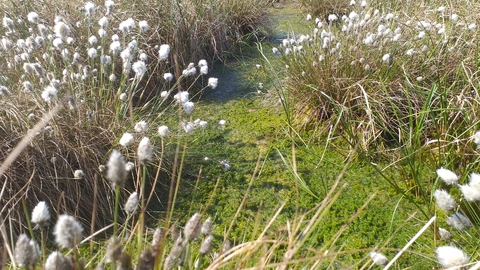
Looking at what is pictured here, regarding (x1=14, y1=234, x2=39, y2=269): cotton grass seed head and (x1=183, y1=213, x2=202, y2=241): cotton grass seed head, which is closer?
(x1=14, y1=234, x2=39, y2=269): cotton grass seed head

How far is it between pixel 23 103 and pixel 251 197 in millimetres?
1157

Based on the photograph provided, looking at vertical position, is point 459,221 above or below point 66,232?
below

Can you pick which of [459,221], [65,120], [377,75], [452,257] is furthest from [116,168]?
[377,75]

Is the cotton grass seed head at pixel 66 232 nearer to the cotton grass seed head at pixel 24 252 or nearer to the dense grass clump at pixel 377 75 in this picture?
the cotton grass seed head at pixel 24 252

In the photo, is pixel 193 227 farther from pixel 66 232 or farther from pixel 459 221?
pixel 459 221

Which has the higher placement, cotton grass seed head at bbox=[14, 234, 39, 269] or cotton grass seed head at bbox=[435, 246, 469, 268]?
cotton grass seed head at bbox=[14, 234, 39, 269]

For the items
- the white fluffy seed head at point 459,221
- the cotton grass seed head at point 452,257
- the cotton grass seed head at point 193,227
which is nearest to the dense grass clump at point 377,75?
the white fluffy seed head at point 459,221

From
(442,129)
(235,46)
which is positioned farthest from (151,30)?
(442,129)

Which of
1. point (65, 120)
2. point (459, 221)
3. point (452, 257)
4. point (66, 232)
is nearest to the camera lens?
point (66, 232)

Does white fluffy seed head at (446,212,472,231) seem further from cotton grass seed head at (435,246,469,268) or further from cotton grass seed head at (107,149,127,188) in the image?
cotton grass seed head at (107,149,127,188)

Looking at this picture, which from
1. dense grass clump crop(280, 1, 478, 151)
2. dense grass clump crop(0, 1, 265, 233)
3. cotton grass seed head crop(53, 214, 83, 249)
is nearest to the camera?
cotton grass seed head crop(53, 214, 83, 249)

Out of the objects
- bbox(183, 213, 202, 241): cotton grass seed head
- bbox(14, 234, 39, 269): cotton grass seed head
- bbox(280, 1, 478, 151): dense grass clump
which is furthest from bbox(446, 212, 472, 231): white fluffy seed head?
bbox(280, 1, 478, 151): dense grass clump

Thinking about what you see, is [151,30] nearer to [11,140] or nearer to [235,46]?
[235,46]

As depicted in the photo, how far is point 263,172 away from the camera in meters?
1.99
